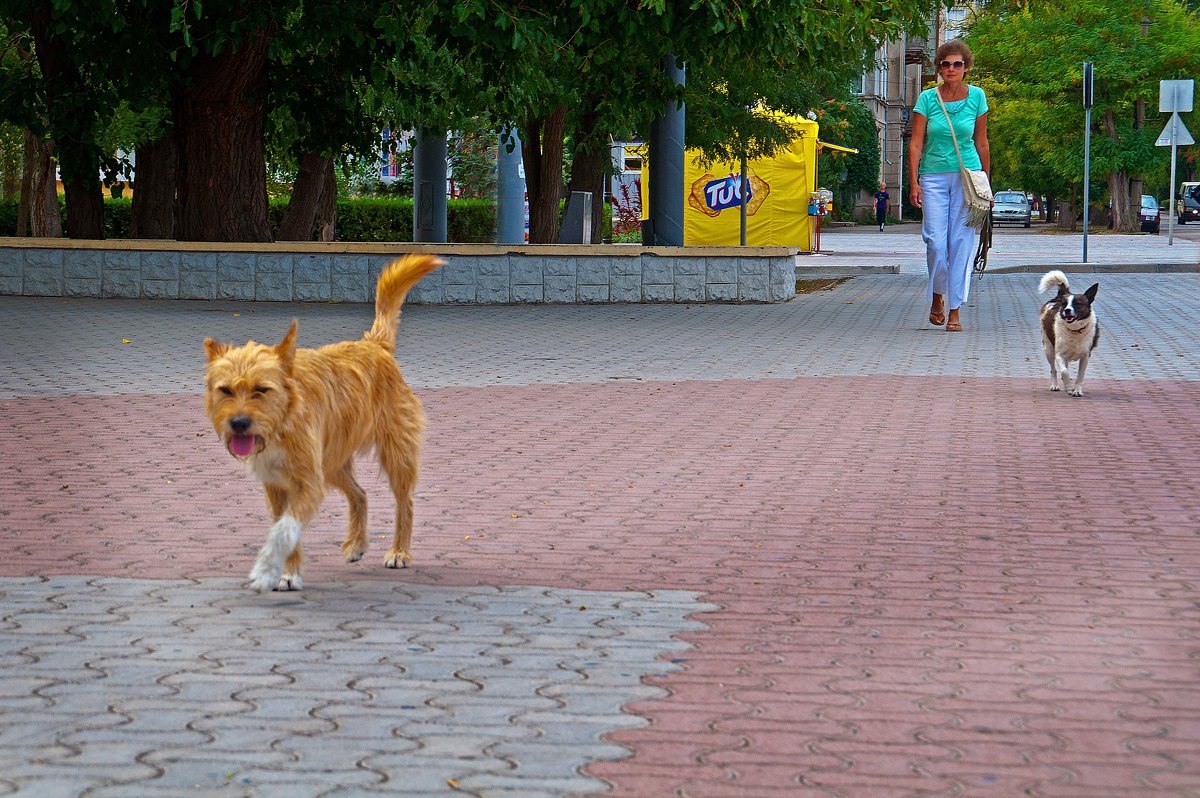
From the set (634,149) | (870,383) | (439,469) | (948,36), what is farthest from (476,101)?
(948,36)

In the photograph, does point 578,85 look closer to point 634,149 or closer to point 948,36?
point 634,149

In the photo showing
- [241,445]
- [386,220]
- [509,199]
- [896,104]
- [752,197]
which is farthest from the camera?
[896,104]

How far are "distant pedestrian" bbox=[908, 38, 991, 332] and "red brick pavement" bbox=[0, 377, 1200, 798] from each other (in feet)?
13.7

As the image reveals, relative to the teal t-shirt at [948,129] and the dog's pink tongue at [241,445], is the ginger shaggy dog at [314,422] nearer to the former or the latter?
the dog's pink tongue at [241,445]

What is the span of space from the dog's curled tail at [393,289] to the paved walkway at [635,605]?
0.88 metres

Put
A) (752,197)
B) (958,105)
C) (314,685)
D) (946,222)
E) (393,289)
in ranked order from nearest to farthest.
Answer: (314,685)
(393,289)
(958,105)
(946,222)
(752,197)

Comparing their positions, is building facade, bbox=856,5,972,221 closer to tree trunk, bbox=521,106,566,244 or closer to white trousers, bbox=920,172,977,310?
tree trunk, bbox=521,106,566,244

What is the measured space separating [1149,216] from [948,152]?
50913mm

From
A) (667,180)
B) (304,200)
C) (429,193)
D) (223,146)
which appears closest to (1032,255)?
(429,193)

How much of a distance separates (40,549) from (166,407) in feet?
14.2

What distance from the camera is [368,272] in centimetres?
1916

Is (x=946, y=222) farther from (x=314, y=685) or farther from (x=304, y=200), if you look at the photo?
(x=314, y=685)

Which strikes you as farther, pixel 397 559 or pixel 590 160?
pixel 590 160

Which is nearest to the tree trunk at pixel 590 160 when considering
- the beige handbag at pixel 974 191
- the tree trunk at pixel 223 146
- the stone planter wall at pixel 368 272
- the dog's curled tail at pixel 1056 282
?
the stone planter wall at pixel 368 272
